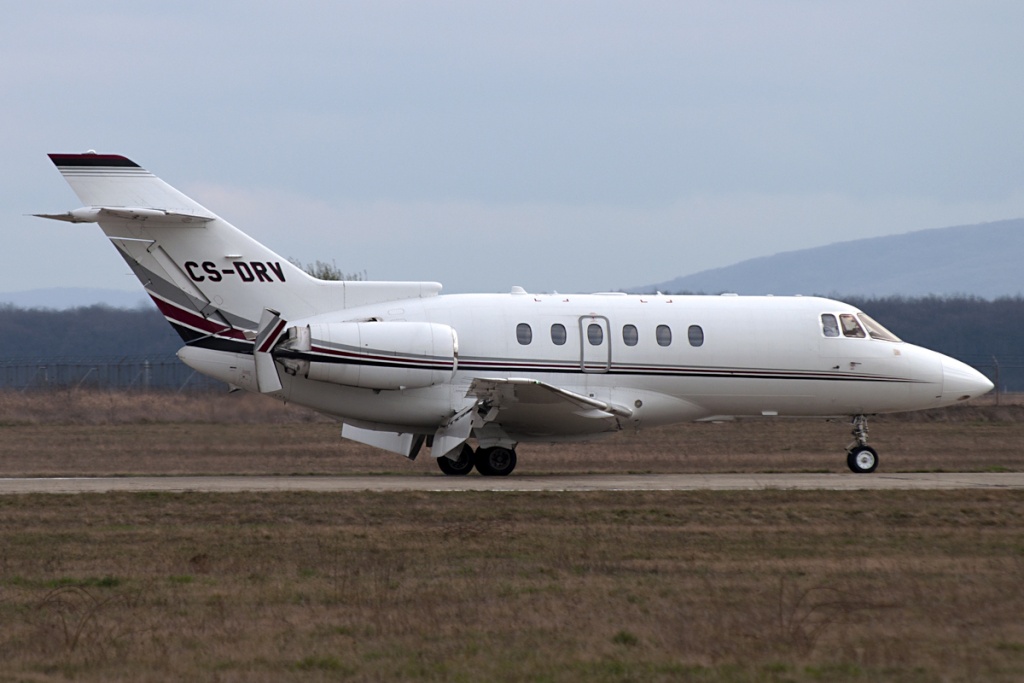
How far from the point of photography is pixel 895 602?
11.5 meters

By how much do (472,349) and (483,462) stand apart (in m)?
2.15

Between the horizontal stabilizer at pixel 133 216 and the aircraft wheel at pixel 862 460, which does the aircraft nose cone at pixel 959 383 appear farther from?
the horizontal stabilizer at pixel 133 216

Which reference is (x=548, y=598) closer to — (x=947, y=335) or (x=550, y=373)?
(x=550, y=373)

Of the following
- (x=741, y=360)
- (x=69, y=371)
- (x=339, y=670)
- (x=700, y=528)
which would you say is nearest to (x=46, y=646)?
(x=339, y=670)

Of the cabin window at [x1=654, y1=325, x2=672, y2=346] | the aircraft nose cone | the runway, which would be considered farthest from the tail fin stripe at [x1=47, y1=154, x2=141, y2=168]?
the aircraft nose cone

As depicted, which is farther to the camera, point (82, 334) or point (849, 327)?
point (82, 334)

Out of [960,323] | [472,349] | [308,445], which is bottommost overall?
[308,445]

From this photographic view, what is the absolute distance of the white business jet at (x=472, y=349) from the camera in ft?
76.3

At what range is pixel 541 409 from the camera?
23.9 m

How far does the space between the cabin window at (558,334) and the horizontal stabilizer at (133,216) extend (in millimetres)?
6326

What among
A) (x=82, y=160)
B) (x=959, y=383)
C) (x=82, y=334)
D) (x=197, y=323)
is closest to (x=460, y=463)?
(x=197, y=323)

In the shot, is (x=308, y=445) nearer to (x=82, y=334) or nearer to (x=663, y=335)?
(x=663, y=335)

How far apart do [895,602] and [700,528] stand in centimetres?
529

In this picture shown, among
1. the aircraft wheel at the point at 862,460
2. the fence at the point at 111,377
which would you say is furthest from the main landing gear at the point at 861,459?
the fence at the point at 111,377
